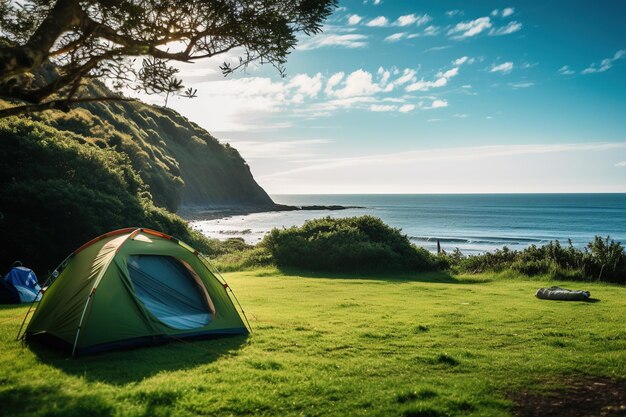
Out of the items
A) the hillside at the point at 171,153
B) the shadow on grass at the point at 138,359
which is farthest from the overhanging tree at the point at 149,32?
the hillside at the point at 171,153

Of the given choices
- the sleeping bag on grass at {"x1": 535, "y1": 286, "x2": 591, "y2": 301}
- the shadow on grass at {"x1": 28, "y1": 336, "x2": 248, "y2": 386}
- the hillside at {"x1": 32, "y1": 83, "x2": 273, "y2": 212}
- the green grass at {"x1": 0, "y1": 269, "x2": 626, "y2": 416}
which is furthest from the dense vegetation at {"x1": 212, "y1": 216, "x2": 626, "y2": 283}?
the hillside at {"x1": 32, "y1": 83, "x2": 273, "y2": 212}

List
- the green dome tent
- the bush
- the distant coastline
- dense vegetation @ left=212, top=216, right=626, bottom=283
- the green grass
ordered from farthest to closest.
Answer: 1. the distant coastline
2. the bush
3. dense vegetation @ left=212, top=216, right=626, bottom=283
4. the green dome tent
5. the green grass

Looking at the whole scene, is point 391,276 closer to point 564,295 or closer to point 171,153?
point 564,295

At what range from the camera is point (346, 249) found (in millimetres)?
27922

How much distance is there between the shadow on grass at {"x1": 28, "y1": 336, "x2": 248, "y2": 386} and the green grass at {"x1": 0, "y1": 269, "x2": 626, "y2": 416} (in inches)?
1.3

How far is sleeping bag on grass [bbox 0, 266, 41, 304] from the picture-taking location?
1580 cm

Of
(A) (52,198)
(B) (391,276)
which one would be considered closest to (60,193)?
(A) (52,198)

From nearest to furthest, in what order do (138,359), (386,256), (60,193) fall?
(138,359), (60,193), (386,256)

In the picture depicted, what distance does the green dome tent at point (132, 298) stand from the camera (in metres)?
9.78

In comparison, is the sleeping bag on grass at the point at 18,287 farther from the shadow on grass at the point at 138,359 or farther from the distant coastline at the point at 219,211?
the distant coastline at the point at 219,211

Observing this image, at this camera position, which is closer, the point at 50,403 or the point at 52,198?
the point at 50,403

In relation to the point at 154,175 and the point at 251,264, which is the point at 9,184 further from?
the point at 154,175

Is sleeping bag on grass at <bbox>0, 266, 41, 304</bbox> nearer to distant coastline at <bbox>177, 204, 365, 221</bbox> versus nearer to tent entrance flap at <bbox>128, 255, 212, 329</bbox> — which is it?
tent entrance flap at <bbox>128, 255, 212, 329</bbox>

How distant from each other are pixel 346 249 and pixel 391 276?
11.1 ft
